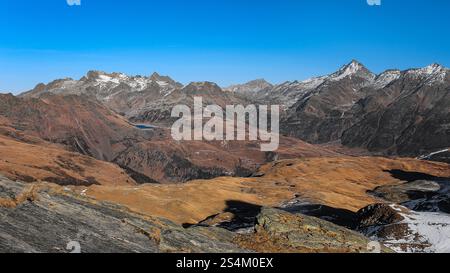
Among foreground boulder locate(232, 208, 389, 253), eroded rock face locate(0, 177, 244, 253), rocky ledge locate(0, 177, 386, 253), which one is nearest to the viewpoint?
eroded rock face locate(0, 177, 244, 253)

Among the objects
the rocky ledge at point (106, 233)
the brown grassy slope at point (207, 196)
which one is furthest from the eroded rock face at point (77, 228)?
the brown grassy slope at point (207, 196)

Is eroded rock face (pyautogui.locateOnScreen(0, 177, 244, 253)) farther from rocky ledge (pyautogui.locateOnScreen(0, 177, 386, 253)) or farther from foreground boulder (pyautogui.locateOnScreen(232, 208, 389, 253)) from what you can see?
foreground boulder (pyautogui.locateOnScreen(232, 208, 389, 253))

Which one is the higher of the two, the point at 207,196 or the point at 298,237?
the point at 298,237

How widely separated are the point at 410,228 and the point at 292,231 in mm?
37105

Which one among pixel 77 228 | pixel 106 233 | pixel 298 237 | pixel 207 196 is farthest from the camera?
pixel 207 196

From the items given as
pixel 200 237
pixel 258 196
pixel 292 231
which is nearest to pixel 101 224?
pixel 200 237

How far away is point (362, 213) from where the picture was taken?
275 ft

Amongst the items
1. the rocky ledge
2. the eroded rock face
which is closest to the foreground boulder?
the rocky ledge

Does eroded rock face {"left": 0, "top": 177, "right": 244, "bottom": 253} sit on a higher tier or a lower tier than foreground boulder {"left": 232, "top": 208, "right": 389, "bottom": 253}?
higher

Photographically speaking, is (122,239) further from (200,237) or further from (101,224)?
(200,237)

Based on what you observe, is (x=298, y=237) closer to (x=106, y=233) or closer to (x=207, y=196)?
(x=106, y=233)

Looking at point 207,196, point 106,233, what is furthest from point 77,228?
point 207,196
